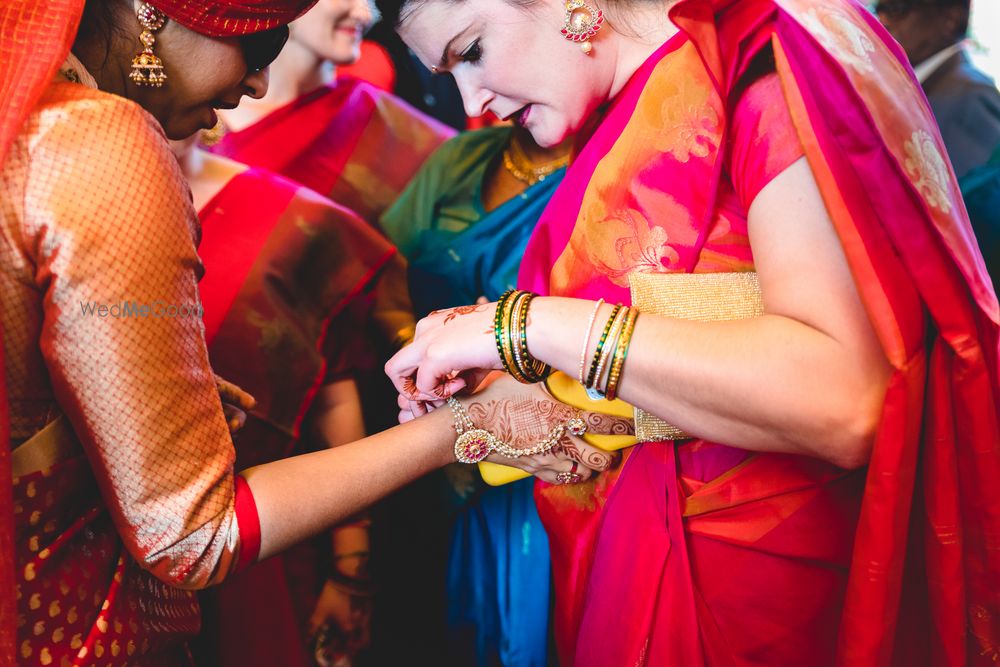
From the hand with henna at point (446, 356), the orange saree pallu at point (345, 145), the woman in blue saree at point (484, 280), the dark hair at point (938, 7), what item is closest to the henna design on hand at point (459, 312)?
the hand with henna at point (446, 356)

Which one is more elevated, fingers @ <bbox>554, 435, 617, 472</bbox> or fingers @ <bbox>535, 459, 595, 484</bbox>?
fingers @ <bbox>554, 435, 617, 472</bbox>

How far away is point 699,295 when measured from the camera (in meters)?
0.88

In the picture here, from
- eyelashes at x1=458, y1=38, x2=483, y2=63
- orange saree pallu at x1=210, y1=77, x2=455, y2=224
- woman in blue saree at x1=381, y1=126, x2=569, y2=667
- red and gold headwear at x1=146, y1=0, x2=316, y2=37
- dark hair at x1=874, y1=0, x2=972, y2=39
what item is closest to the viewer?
red and gold headwear at x1=146, y1=0, x2=316, y2=37

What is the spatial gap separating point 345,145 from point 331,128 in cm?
6

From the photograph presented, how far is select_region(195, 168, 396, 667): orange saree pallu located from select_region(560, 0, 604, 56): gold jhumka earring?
59 centimetres

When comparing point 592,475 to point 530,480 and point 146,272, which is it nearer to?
point 530,480

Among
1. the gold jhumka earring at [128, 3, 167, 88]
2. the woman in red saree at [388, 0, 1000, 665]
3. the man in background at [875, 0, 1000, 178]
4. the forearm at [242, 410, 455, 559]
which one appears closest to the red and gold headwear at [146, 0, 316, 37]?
the gold jhumka earring at [128, 3, 167, 88]

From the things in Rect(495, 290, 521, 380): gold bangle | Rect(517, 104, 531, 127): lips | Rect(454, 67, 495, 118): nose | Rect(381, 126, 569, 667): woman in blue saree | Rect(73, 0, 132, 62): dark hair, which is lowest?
Rect(381, 126, 569, 667): woman in blue saree

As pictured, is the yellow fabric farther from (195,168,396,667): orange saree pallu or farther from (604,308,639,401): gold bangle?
(195,168,396,667): orange saree pallu

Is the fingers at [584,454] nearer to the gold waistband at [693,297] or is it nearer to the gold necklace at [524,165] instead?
the gold waistband at [693,297]

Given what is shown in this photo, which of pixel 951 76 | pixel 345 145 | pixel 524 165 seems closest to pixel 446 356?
pixel 524 165

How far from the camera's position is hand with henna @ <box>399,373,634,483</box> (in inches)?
40.2

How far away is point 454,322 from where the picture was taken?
3.06 ft

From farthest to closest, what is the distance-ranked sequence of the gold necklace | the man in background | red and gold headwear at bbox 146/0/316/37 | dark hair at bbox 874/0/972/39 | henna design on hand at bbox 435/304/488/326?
1. dark hair at bbox 874/0/972/39
2. the man in background
3. the gold necklace
4. henna design on hand at bbox 435/304/488/326
5. red and gold headwear at bbox 146/0/316/37
